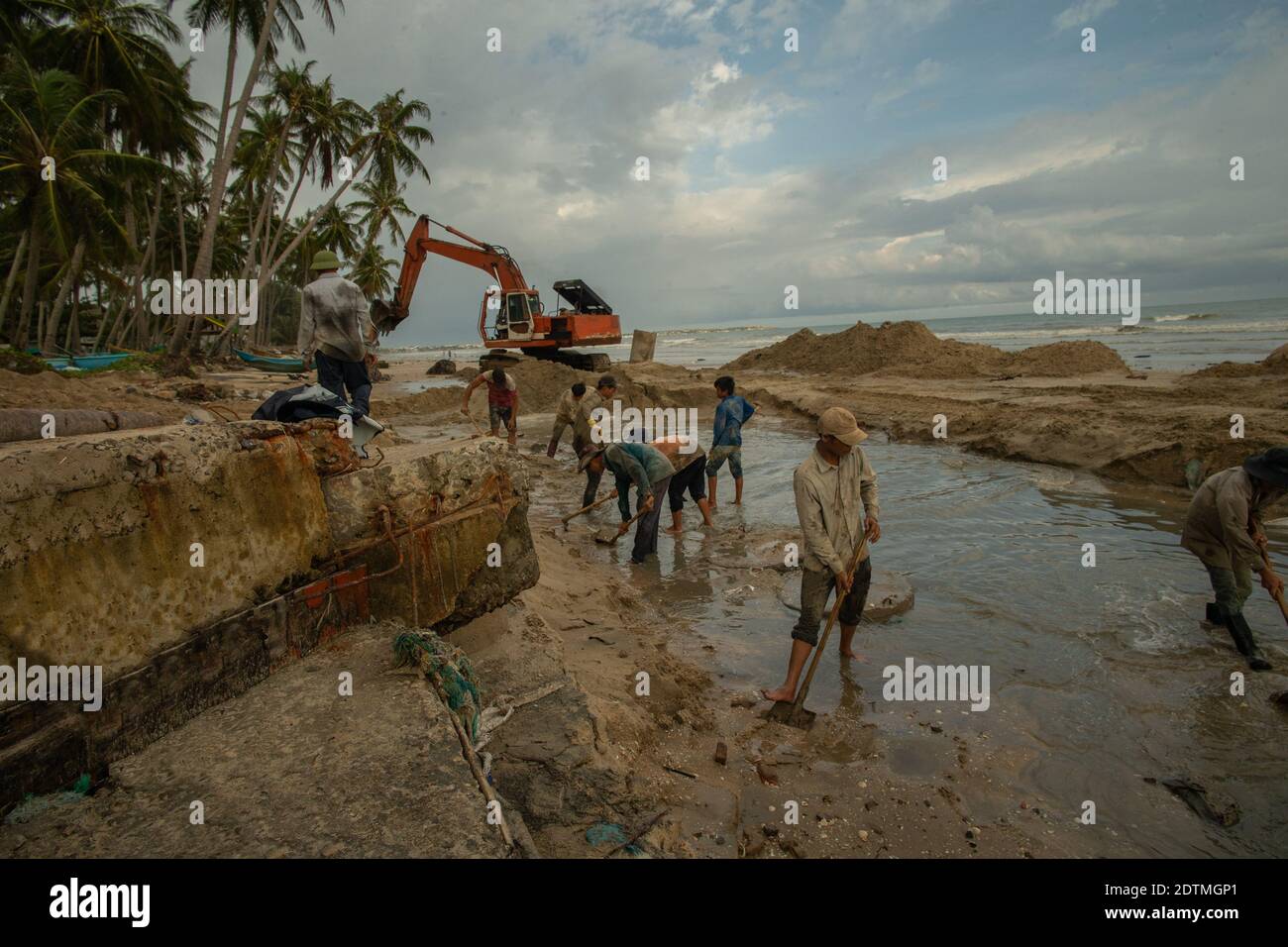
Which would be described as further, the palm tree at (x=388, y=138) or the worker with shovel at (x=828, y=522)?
the palm tree at (x=388, y=138)

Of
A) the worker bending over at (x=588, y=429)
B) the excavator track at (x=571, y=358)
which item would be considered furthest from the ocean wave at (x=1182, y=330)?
the worker bending over at (x=588, y=429)

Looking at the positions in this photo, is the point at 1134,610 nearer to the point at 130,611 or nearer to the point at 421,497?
the point at 421,497

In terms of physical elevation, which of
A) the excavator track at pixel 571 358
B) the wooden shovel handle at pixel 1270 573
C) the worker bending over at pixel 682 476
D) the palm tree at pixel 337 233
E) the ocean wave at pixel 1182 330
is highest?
the palm tree at pixel 337 233

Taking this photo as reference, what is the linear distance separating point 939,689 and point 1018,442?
740cm

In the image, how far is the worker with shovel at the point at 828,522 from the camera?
373 centimetres

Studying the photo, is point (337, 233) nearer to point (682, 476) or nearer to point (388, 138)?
point (388, 138)

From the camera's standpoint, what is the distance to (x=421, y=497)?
10.0 feet

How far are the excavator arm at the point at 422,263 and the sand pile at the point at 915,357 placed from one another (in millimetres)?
9968

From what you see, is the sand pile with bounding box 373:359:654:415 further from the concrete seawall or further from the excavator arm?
the concrete seawall

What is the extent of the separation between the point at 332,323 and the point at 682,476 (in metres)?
3.74

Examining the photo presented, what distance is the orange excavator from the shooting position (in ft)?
54.5

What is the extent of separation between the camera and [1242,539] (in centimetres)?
397

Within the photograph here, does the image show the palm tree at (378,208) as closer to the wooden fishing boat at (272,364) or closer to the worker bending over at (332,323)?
the wooden fishing boat at (272,364)
